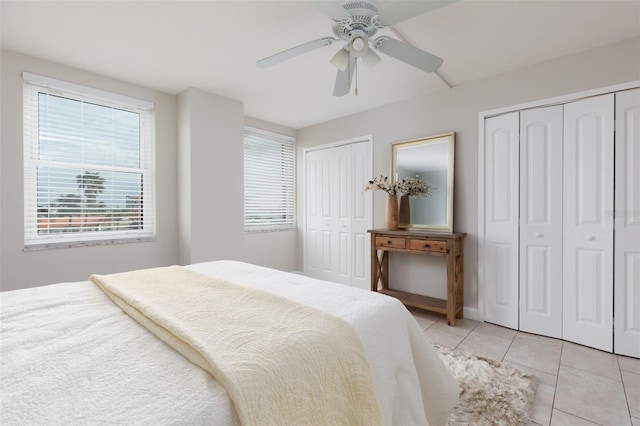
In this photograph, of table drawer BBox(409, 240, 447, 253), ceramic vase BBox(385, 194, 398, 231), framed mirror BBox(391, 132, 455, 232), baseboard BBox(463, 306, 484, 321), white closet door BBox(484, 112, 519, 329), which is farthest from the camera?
ceramic vase BBox(385, 194, 398, 231)

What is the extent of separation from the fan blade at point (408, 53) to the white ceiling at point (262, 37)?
360 mm

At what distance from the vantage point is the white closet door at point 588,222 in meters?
2.36

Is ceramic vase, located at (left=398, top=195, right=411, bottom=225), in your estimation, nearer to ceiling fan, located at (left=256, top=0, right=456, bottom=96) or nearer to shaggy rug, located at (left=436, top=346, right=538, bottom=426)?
shaggy rug, located at (left=436, top=346, right=538, bottom=426)

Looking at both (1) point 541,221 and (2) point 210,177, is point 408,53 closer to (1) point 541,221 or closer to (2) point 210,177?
(1) point 541,221

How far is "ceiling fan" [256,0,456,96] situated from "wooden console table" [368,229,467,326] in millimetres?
1669

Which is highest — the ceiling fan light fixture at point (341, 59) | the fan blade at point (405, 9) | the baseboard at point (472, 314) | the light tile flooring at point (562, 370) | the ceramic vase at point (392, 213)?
the fan blade at point (405, 9)

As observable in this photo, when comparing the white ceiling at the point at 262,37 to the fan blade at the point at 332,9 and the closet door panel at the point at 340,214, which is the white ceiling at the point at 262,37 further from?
the closet door panel at the point at 340,214

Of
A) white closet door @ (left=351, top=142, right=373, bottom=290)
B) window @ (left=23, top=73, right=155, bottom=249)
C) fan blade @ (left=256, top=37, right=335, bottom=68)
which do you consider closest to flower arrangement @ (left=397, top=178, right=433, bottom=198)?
white closet door @ (left=351, top=142, right=373, bottom=290)

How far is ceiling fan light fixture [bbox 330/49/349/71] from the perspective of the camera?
189 cm

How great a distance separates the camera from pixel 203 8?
6.33 feet

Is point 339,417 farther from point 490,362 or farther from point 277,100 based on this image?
point 277,100

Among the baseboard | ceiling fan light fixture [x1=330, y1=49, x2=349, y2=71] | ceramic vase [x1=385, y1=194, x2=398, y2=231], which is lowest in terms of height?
the baseboard

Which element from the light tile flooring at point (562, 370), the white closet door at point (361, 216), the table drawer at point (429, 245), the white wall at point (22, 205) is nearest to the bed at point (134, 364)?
the light tile flooring at point (562, 370)

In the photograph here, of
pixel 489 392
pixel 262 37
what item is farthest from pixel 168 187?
pixel 489 392
